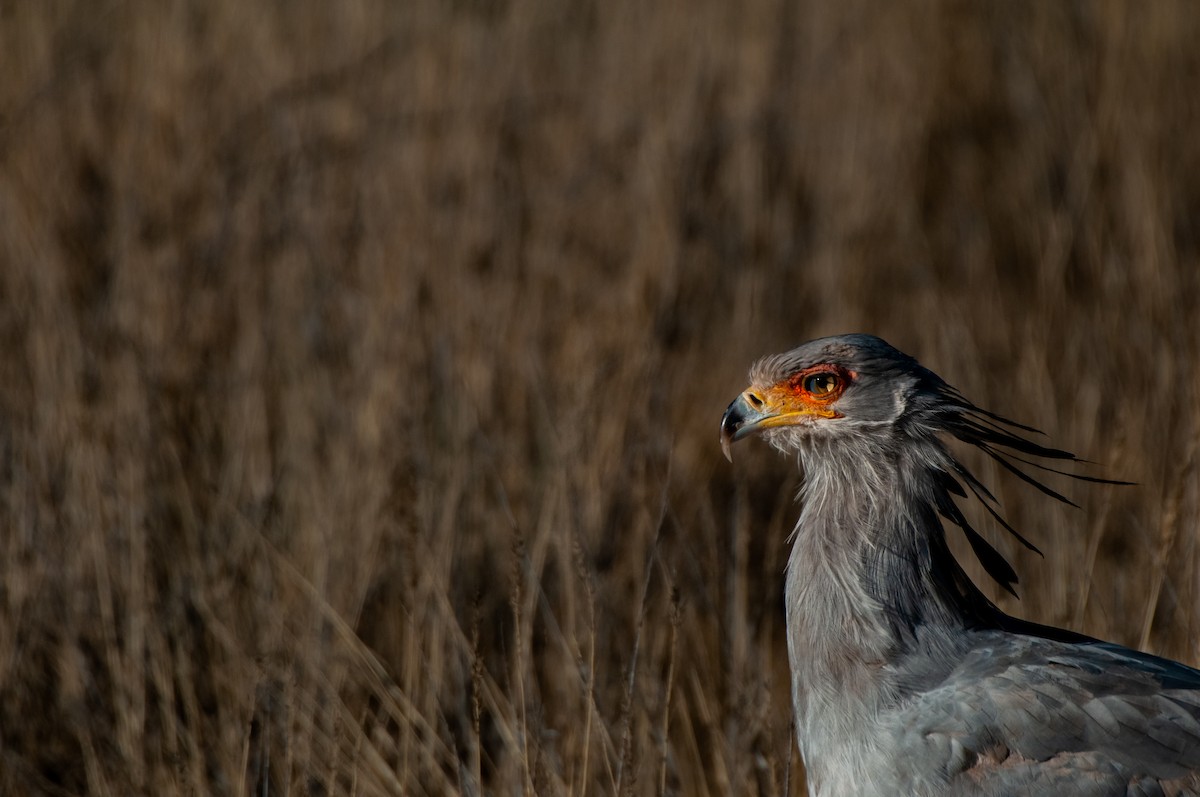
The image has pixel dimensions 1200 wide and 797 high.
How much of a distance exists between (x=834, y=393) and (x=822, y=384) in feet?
0.12

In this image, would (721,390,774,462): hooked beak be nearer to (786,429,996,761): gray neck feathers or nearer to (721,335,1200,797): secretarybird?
(721,335,1200,797): secretarybird

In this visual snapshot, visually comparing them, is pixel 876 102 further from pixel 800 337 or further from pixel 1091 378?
pixel 1091 378

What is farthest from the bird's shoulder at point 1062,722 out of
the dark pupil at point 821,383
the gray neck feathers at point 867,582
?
the dark pupil at point 821,383

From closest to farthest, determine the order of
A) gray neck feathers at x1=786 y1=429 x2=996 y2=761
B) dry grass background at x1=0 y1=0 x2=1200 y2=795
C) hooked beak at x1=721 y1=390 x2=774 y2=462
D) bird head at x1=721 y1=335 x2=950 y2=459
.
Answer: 1. gray neck feathers at x1=786 y1=429 x2=996 y2=761
2. bird head at x1=721 y1=335 x2=950 y2=459
3. hooked beak at x1=721 y1=390 x2=774 y2=462
4. dry grass background at x1=0 y1=0 x2=1200 y2=795

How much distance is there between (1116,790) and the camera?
2.35 metres

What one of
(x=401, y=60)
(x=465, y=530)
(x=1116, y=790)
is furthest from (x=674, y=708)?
(x=401, y=60)

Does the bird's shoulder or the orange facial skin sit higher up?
the orange facial skin

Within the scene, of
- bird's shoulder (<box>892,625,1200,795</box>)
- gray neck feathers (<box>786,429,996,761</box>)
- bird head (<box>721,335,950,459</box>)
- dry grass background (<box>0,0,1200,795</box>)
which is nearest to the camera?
bird's shoulder (<box>892,625,1200,795</box>)

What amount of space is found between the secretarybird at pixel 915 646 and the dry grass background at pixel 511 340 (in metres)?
0.25

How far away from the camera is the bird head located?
9.08ft

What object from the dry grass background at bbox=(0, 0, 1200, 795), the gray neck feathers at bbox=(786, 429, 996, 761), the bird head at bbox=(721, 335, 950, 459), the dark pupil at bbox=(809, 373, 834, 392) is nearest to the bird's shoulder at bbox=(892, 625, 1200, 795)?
the gray neck feathers at bbox=(786, 429, 996, 761)

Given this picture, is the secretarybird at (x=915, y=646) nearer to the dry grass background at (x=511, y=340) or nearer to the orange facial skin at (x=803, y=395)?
the orange facial skin at (x=803, y=395)

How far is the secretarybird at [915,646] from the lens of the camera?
2.41m

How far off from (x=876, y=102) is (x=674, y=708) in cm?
365
